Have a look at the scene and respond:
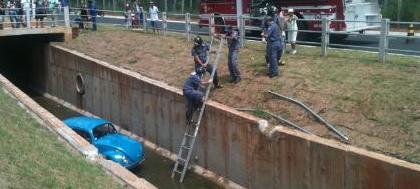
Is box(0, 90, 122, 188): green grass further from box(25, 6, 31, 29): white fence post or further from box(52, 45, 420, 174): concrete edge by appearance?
box(25, 6, 31, 29): white fence post

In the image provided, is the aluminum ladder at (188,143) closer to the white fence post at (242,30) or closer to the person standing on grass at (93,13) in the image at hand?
the white fence post at (242,30)

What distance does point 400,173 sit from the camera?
11.1m

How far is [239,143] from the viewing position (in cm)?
1562

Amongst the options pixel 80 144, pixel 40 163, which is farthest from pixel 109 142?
pixel 40 163

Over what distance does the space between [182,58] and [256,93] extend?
6467 mm

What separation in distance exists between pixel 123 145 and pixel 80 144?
17.2 ft

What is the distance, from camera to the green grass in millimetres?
8586

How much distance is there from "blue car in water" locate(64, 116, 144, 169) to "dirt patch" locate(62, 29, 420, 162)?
2.84 meters

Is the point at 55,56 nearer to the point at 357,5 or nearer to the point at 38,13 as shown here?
the point at 38,13

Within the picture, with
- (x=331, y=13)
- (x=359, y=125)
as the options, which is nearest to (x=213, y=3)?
(x=331, y=13)

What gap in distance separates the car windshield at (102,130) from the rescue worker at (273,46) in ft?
19.0

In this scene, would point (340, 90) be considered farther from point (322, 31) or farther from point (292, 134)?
point (322, 31)

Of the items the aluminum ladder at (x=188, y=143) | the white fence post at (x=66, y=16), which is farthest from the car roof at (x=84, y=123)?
the white fence post at (x=66, y=16)

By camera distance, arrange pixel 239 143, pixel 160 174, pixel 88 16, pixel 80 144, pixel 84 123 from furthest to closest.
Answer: pixel 88 16
pixel 84 123
pixel 160 174
pixel 239 143
pixel 80 144
